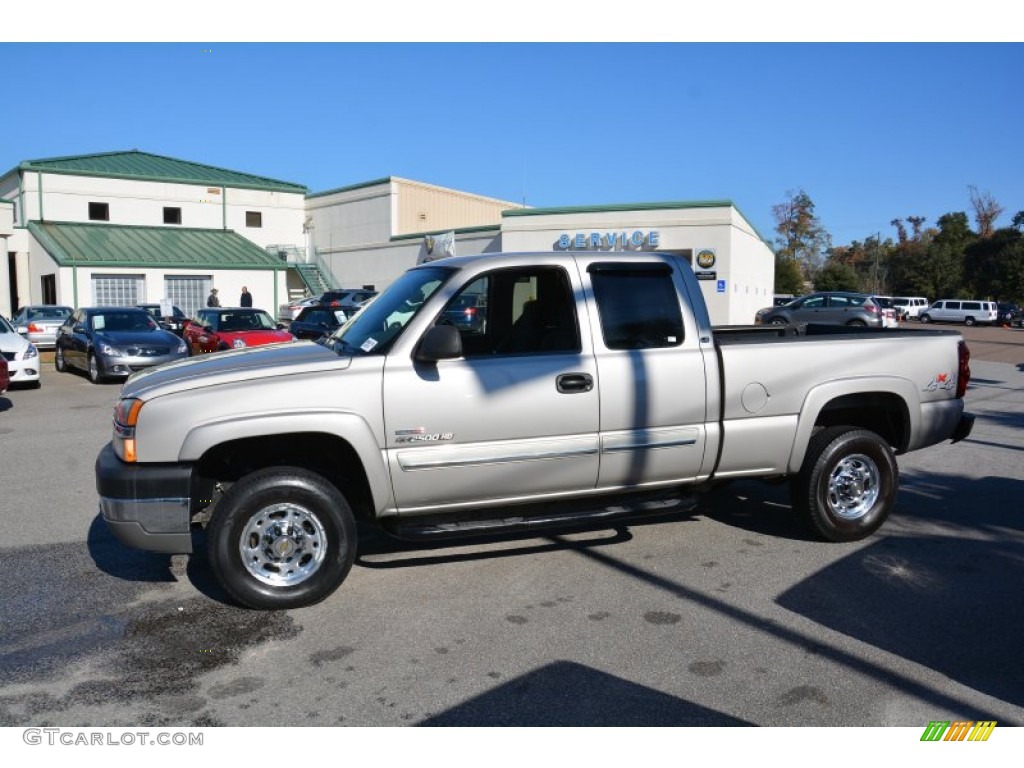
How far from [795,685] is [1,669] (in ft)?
12.5

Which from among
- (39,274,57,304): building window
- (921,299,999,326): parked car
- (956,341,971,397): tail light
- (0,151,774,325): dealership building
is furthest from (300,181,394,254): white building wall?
(956,341,971,397): tail light

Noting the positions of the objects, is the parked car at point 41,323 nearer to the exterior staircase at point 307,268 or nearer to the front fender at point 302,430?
the exterior staircase at point 307,268

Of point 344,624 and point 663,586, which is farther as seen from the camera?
point 663,586

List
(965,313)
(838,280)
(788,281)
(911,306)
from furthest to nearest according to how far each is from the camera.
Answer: (788,281) → (838,280) → (911,306) → (965,313)

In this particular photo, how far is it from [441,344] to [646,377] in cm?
138

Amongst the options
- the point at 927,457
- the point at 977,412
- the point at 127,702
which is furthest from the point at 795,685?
the point at 977,412

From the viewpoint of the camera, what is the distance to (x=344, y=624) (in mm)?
4676

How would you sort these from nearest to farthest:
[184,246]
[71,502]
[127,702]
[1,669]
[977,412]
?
[127,702] → [1,669] → [71,502] → [977,412] → [184,246]

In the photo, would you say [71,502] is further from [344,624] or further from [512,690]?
[512,690]

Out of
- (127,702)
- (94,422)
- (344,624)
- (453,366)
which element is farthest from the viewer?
(94,422)

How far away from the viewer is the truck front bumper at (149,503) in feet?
15.1

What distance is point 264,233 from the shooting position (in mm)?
48625

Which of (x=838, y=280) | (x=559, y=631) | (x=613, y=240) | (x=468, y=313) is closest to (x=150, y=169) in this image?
(x=613, y=240)

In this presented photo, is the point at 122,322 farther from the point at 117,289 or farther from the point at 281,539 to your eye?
the point at 117,289
